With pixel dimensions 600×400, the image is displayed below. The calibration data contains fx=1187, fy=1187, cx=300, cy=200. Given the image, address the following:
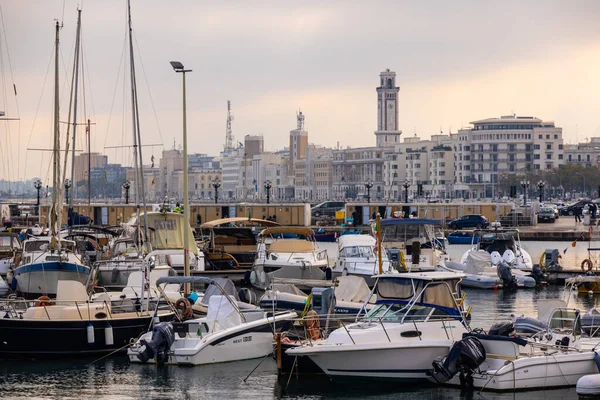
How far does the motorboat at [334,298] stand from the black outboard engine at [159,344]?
417 centimetres

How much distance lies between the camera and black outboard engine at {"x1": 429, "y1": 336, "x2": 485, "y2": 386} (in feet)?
71.1

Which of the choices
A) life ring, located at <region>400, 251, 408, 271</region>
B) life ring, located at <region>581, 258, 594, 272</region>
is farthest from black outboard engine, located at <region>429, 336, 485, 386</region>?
life ring, located at <region>581, 258, 594, 272</region>

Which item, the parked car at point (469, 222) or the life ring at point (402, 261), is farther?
the parked car at point (469, 222)

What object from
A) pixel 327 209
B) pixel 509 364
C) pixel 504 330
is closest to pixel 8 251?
pixel 504 330

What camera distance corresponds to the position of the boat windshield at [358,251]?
136ft

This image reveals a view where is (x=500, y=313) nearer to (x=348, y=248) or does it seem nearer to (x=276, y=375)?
(x=348, y=248)

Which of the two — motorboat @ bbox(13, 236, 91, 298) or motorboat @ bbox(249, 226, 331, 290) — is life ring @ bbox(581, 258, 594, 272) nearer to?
motorboat @ bbox(249, 226, 331, 290)

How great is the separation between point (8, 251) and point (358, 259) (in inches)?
537

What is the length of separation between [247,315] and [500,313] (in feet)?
39.0

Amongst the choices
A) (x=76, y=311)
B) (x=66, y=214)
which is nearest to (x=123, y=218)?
(x=66, y=214)

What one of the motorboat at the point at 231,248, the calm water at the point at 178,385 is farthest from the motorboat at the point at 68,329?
the motorboat at the point at 231,248

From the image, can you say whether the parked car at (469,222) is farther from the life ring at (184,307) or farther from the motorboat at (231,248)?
the life ring at (184,307)

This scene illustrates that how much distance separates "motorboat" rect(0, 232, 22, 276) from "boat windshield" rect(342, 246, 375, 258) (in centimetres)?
1143

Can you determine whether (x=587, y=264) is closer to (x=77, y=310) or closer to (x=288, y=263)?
(x=288, y=263)
